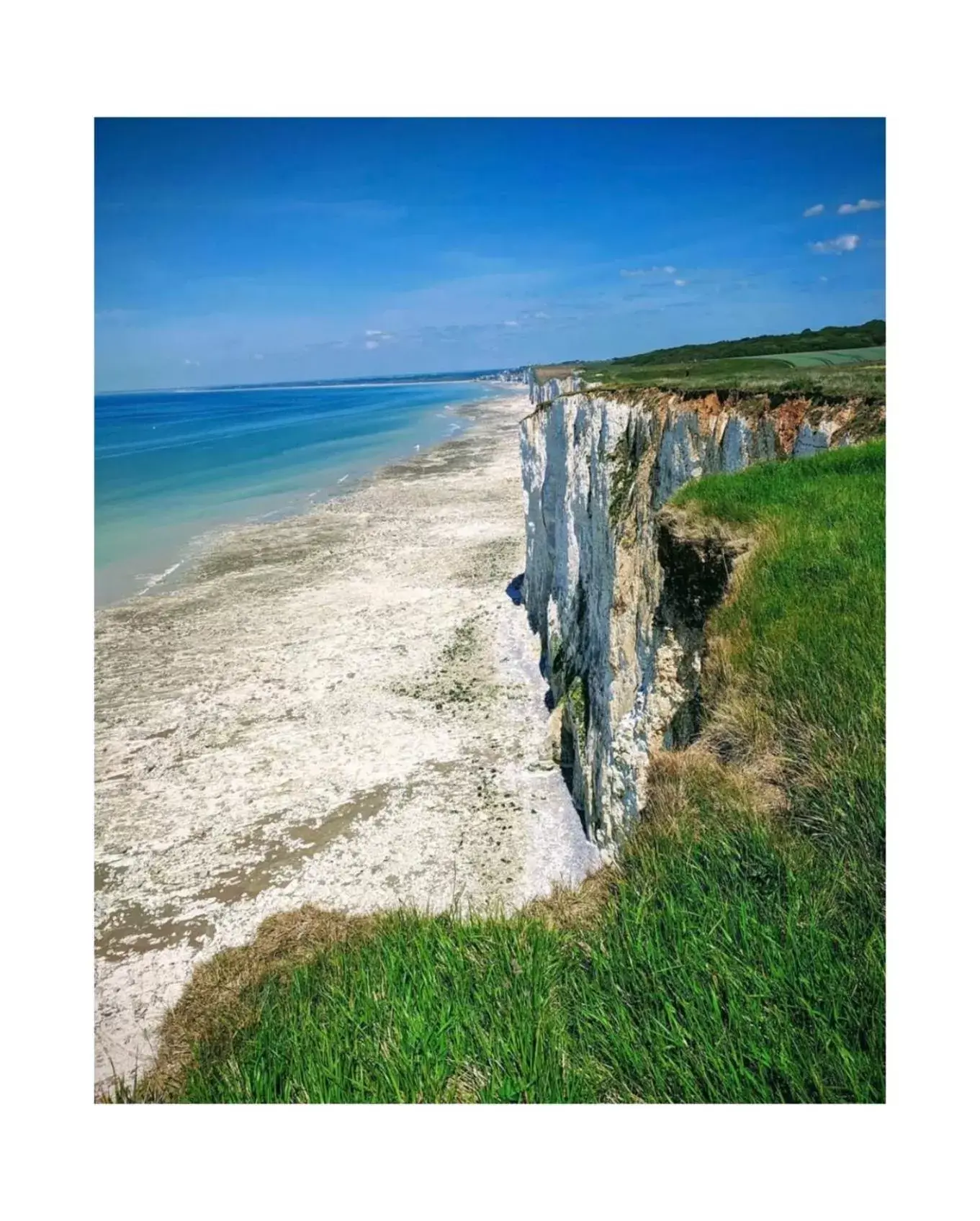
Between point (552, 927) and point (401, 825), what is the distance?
7.59 metres

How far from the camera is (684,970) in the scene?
2988mm

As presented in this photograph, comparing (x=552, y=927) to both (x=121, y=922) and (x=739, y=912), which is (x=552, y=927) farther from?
(x=121, y=922)

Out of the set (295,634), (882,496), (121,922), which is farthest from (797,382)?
(295,634)

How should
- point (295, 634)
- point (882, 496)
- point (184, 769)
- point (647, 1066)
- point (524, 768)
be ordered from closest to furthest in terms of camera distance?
point (647, 1066) < point (882, 496) < point (524, 768) < point (184, 769) < point (295, 634)

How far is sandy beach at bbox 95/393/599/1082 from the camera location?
9.58 meters

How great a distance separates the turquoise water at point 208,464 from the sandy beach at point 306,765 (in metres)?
6.50

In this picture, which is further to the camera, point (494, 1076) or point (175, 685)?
point (175, 685)

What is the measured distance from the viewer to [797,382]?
28.2ft

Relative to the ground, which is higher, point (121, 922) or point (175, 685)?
point (175, 685)

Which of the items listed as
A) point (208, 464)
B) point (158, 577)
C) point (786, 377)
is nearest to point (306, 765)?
point (786, 377)

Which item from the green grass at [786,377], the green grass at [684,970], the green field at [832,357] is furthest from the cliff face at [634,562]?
the green grass at [684,970]

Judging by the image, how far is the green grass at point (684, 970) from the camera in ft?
9.04

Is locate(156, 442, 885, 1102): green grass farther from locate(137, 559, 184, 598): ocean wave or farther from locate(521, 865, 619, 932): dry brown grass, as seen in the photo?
locate(137, 559, 184, 598): ocean wave

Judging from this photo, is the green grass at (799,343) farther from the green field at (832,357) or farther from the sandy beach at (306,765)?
the sandy beach at (306,765)
